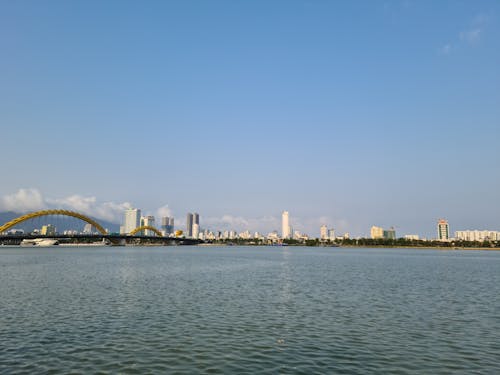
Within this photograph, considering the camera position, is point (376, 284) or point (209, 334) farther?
point (376, 284)

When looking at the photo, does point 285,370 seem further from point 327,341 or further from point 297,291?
point 297,291

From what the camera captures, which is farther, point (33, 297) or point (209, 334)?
point (33, 297)

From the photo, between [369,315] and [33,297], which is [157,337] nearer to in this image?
[369,315]

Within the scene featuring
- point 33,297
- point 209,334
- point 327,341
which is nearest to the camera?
point 327,341

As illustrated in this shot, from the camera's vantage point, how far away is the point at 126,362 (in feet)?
58.8

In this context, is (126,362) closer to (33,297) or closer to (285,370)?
(285,370)

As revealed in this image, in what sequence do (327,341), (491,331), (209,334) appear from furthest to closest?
(491,331), (209,334), (327,341)

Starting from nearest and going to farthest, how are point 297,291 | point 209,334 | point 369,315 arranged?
1. point 209,334
2. point 369,315
3. point 297,291

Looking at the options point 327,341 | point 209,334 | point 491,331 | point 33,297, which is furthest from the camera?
point 33,297

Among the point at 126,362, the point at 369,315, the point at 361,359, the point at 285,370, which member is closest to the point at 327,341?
the point at 361,359

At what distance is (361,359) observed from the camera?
→ 733 inches

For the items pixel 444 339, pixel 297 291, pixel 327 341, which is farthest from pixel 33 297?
pixel 444 339

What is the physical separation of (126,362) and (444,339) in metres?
18.9

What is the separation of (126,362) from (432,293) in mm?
37890
